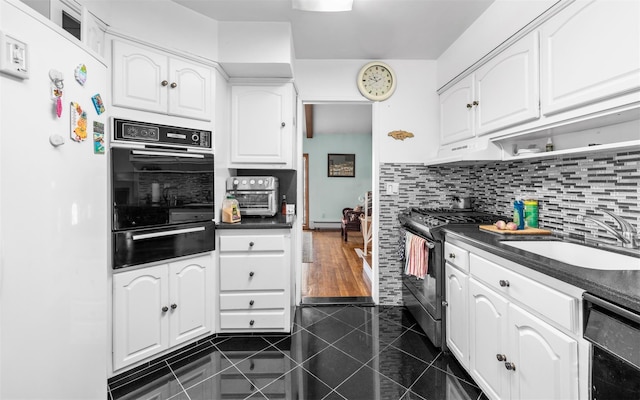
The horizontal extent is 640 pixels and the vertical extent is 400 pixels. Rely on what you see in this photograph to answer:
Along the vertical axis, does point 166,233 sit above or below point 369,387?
above

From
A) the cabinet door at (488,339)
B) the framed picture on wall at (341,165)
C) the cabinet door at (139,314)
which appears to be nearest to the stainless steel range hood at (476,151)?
the cabinet door at (488,339)

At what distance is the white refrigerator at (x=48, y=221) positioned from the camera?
837 mm

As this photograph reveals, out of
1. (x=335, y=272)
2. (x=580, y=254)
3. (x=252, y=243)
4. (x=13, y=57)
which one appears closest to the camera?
(x=13, y=57)

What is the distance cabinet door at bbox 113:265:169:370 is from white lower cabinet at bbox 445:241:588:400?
1.85 metres

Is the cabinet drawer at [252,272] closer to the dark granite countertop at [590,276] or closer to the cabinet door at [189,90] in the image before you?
the cabinet door at [189,90]

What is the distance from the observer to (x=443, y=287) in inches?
76.5

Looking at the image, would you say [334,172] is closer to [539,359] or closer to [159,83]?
[159,83]

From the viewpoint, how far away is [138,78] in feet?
5.78

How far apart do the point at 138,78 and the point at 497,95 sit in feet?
7.50

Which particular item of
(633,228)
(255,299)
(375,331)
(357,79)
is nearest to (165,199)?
(255,299)

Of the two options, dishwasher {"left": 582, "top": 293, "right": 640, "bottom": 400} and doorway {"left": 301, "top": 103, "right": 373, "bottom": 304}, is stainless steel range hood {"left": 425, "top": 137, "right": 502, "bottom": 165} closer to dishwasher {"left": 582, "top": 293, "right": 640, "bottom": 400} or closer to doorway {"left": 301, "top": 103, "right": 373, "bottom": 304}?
dishwasher {"left": 582, "top": 293, "right": 640, "bottom": 400}

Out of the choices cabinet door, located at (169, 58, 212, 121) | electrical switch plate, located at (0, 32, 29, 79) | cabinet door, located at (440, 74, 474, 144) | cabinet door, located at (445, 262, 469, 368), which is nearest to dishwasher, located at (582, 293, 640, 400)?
cabinet door, located at (445, 262, 469, 368)

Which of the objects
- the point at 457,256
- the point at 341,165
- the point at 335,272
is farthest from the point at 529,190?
the point at 341,165

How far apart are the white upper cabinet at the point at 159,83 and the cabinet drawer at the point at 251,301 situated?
1.33m
